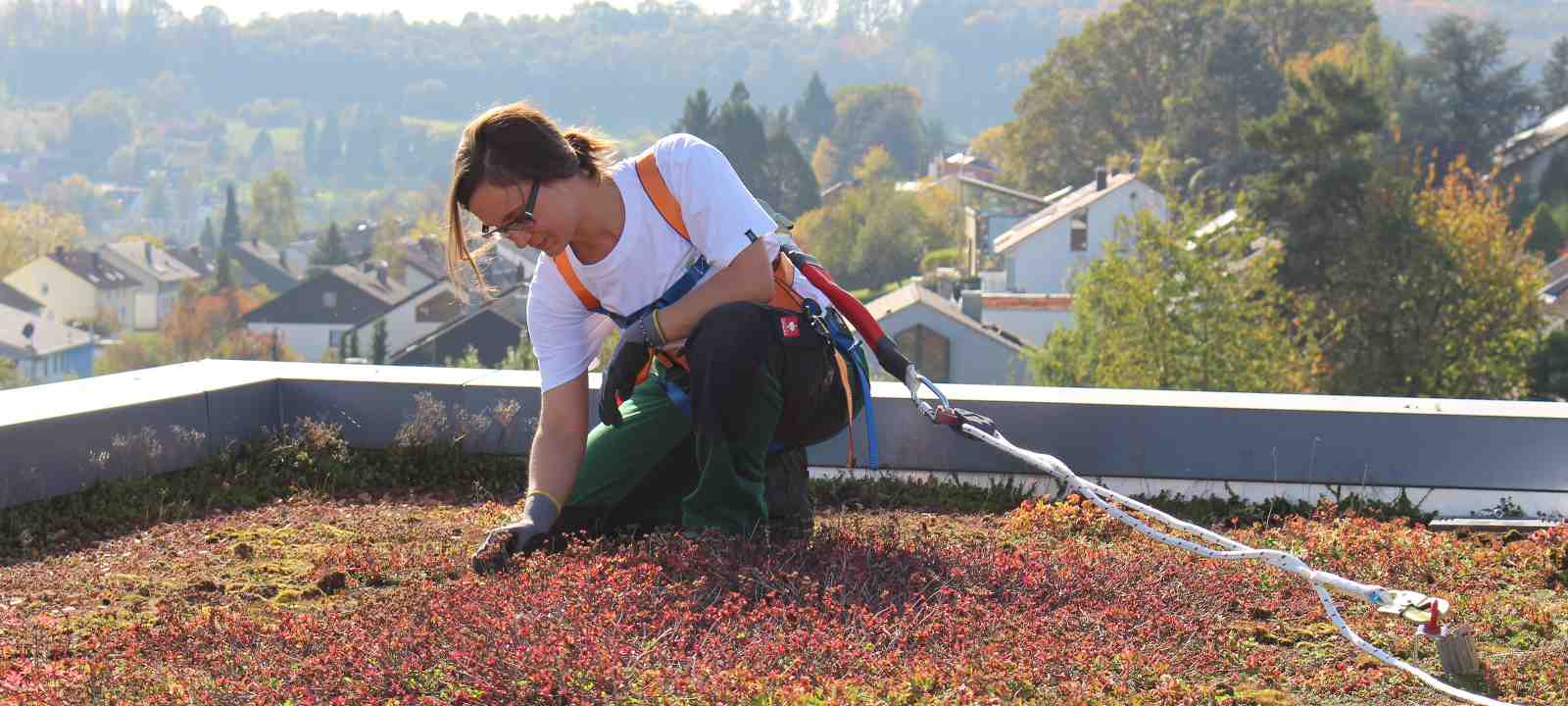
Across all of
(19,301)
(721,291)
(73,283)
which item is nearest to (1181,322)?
(721,291)

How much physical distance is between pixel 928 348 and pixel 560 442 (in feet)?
168

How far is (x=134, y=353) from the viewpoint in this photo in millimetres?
97562

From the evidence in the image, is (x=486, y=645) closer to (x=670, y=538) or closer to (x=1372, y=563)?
(x=670, y=538)

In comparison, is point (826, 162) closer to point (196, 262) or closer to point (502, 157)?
point (196, 262)

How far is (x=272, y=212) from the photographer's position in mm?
158500

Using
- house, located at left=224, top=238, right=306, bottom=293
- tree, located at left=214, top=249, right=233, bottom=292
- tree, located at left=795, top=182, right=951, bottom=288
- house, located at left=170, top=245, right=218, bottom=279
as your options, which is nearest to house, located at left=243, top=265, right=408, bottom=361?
tree, located at left=214, top=249, right=233, bottom=292

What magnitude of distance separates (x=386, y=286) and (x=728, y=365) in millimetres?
102315

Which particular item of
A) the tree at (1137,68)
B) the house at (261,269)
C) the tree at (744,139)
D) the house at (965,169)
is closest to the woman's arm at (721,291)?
the tree at (1137,68)

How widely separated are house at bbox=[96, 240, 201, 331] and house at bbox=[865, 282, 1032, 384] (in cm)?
7868

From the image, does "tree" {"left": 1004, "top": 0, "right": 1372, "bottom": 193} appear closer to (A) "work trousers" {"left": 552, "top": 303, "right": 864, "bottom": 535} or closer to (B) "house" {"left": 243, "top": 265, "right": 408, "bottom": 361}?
(B) "house" {"left": 243, "top": 265, "right": 408, "bottom": 361}

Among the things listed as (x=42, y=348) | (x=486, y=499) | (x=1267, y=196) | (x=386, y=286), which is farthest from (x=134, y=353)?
(x=486, y=499)

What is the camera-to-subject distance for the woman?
12.2 ft

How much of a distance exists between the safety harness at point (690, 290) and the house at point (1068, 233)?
6232 centimetres

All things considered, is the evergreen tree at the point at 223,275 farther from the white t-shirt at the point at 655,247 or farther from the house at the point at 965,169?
the white t-shirt at the point at 655,247
